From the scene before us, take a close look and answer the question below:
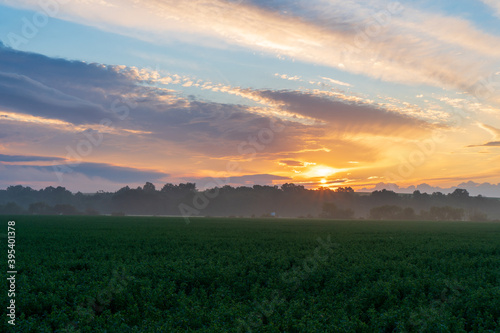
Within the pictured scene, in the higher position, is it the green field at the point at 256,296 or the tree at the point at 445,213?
the green field at the point at 256,296

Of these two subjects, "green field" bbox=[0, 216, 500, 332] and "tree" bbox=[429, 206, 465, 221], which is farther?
"tree" bbox=[429, 206, 465, 221]

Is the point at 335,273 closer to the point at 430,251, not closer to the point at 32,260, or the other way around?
the point at 430,251

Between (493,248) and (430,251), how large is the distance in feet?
25.5

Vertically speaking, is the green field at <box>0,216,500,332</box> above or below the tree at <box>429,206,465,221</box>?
above

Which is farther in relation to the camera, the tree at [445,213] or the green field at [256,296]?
the tree at [445,213]

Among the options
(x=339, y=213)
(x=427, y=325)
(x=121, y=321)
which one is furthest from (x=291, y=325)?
(x=339, y=213)

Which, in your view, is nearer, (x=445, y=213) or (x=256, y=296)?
(x=256, y=296)

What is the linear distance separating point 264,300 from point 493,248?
2650 cm

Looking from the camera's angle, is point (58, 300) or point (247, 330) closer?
point (247, 330)

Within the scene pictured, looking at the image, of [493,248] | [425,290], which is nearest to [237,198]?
[493,248]

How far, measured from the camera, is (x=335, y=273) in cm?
Result: 1775

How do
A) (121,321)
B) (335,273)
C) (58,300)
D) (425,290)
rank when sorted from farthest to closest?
(335,273)
(425,290)
(58,300)
(121,321)

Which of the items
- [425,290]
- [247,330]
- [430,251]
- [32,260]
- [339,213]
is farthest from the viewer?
Answer: [339,213]

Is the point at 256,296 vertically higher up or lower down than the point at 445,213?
higher up
